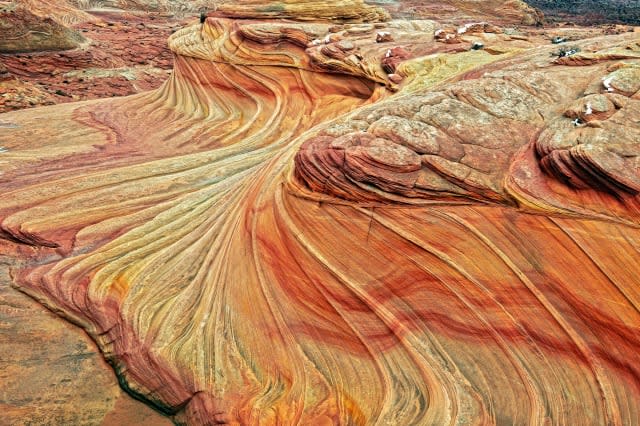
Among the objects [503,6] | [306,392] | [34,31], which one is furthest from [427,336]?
[503,6]

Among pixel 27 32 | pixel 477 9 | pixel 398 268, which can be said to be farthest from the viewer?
pixel 477 9

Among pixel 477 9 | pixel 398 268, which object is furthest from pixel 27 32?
pixel 398 268

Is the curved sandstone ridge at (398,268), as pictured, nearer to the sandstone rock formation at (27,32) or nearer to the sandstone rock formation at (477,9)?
the sandstone rock formation at (27,32)

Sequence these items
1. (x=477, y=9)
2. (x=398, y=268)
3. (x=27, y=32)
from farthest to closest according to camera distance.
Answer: (x=477, y=9) < (x=27, y=32) < (x=398, y=268)

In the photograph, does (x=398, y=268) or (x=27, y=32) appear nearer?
(x=398, y=268)

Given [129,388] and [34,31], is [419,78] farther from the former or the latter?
[34,31]

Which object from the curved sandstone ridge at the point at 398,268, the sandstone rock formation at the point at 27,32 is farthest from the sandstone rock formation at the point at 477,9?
the curved sandstone ridge at the point at 398,268

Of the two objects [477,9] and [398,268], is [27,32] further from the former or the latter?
[398,268]

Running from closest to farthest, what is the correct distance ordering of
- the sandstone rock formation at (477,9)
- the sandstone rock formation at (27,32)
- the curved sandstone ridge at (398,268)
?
1. the curved sandstone ridge at (398,268)
2. the sandstone rock formation at (27,32)
3. the sandstone rock formation at (477,9)

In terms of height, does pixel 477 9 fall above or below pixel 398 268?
below
